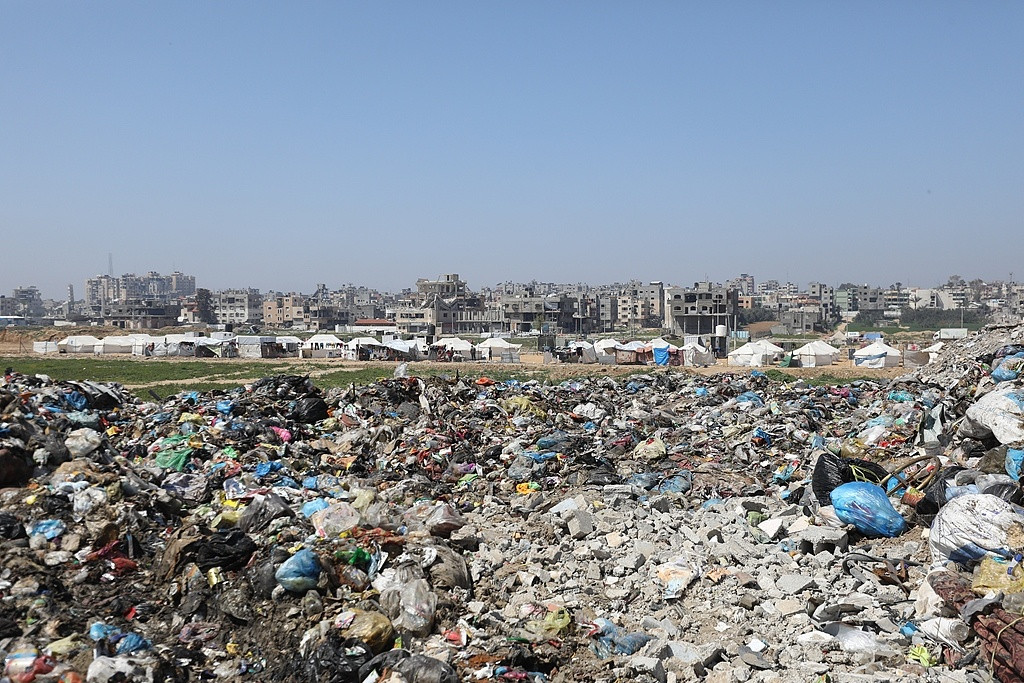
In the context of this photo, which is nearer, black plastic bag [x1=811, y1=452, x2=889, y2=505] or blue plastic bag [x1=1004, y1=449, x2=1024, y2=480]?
blue plastic bag [x1=1004, y1=449, x2=1024, y2=480]

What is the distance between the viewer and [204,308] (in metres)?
127

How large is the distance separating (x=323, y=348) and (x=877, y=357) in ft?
100

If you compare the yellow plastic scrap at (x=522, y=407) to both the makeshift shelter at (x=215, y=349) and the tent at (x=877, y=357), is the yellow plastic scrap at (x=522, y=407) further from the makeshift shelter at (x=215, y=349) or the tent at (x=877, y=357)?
the makeshift shelter at (x=215, y=349)

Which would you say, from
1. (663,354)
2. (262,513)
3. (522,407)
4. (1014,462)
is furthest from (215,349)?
(1014,462)

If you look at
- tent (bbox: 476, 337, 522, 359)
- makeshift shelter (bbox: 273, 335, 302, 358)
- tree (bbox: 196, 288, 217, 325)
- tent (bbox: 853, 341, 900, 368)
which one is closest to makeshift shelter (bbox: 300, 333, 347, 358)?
makeshift shelter (bbox: 273, 335, 302, 358)

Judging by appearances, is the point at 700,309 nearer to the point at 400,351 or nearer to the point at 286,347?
the point at 400,351

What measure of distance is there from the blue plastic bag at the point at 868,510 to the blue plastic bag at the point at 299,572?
16.0ft

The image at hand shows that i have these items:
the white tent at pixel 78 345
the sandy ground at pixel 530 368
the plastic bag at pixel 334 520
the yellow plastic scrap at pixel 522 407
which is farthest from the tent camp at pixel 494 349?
the plastic bag at pixel 334 520

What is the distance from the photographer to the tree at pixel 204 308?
12494 cm

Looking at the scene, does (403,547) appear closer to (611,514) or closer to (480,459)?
(611,514)

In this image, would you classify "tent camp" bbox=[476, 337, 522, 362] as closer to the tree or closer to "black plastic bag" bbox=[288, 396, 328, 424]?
"black plastic bag" bbox=[288, 396, 328, 424]

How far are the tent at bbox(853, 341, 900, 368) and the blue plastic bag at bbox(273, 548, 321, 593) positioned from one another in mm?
32398

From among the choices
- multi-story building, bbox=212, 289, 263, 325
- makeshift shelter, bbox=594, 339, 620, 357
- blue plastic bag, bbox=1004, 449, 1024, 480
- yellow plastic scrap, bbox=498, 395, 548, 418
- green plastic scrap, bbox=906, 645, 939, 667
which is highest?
multi-story building, bbox=212, 289, 263, 325

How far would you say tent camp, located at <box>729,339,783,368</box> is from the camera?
3694 cm
